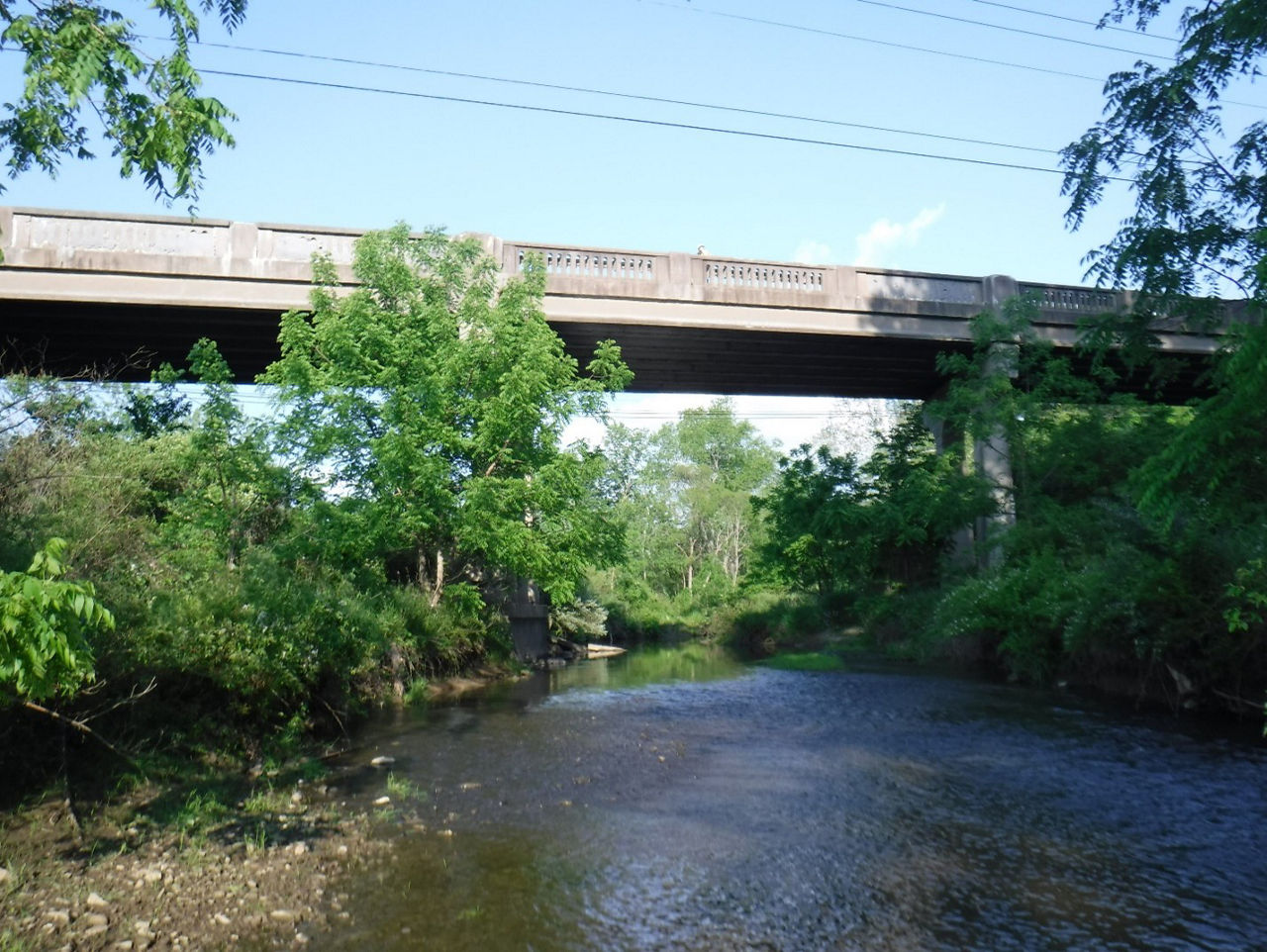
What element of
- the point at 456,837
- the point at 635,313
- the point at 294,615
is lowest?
the point at 456,837

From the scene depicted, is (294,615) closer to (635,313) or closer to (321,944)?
(321,944)

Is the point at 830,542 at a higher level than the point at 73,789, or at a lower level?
higher

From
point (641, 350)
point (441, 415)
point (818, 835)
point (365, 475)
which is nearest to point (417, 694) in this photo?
point (365, 475)

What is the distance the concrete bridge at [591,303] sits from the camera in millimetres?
19750

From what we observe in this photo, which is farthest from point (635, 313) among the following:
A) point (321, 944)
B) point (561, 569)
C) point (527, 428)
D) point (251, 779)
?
point (321, 944)

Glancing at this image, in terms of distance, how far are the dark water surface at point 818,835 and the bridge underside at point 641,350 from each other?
7.74m

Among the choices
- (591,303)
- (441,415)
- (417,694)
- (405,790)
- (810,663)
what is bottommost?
(810,663)

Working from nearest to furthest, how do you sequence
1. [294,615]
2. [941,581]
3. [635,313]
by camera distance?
[294,615] → [635,313] → [941,581]

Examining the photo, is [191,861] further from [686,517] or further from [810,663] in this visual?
[686,517]

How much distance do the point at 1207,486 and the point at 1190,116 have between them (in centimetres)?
774

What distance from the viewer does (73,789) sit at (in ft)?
27.1

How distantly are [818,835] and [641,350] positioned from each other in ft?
60.5

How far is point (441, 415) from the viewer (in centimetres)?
1836

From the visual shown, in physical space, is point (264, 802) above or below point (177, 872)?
below
